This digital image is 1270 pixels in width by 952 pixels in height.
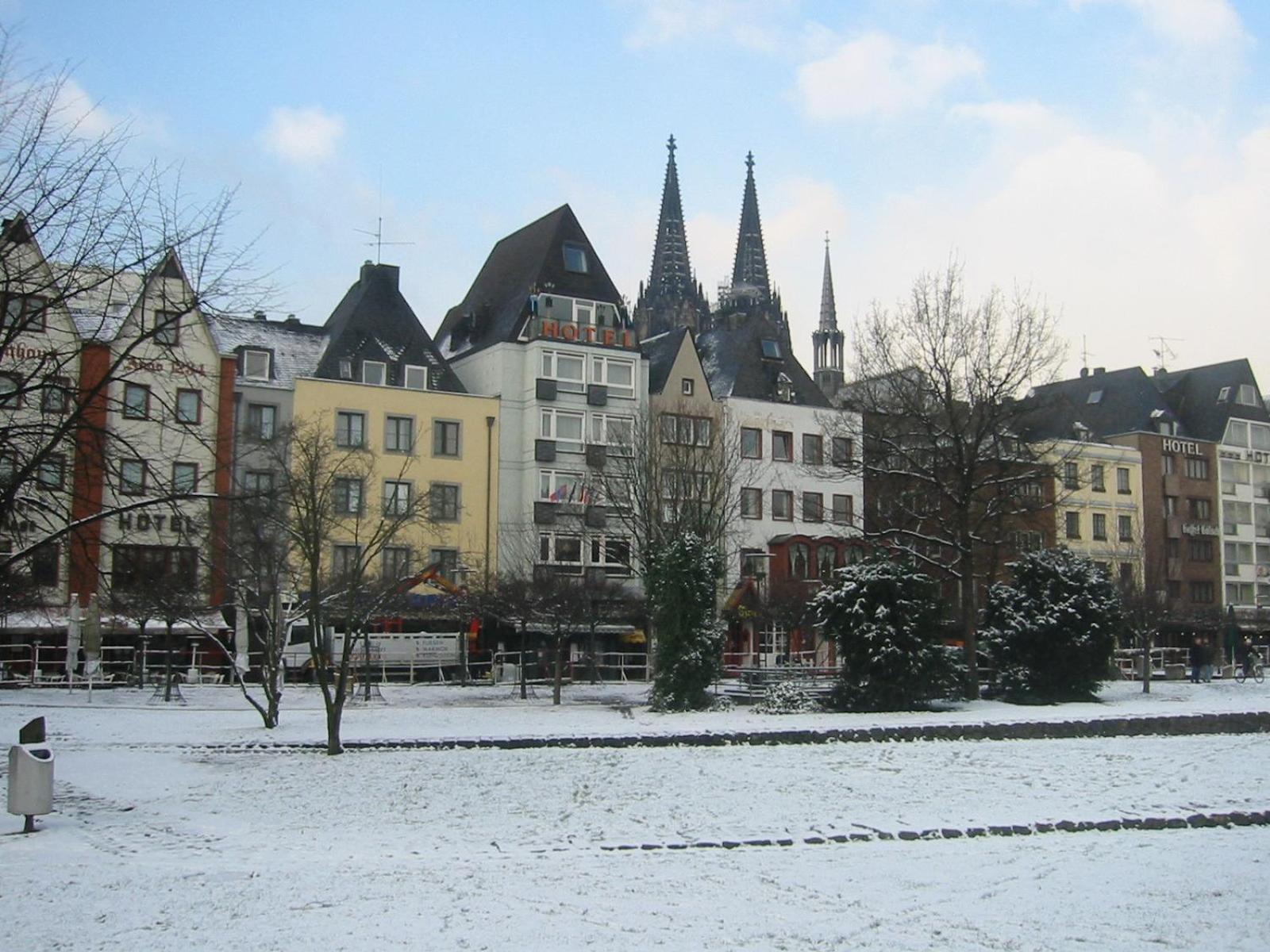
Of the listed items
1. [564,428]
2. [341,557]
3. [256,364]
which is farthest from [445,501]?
[256,364]

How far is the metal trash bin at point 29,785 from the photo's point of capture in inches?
579

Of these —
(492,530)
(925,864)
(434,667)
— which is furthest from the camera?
(492,530)

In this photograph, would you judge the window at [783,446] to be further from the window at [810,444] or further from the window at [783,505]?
the window at [783,505]

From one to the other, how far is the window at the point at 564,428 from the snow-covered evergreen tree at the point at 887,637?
27.7 metres

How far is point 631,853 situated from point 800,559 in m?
52.0

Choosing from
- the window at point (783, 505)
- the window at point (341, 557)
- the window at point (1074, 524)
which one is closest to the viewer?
the window at point (341, 557)

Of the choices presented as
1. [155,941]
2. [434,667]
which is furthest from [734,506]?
[155,941]

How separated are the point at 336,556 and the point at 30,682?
15902mm

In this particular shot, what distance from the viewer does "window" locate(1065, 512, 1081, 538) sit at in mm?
76625

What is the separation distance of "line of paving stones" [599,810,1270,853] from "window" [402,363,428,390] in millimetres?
45237


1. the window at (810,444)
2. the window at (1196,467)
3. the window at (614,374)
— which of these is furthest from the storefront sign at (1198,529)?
the window at (614,374)

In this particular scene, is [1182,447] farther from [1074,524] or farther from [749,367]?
[749,367]

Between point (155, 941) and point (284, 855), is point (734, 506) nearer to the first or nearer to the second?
point (284, 855)

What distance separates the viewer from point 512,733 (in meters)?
25.3
